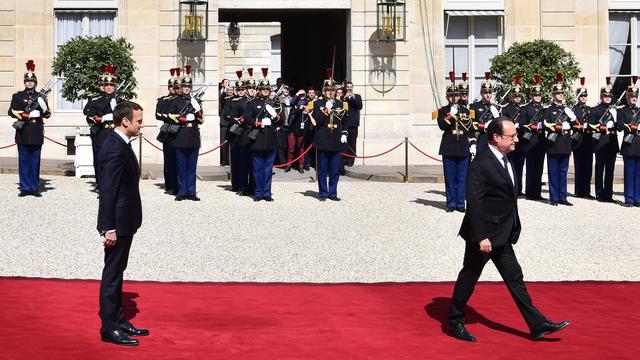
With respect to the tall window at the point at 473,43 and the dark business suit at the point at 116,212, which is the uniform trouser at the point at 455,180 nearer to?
the dark business suit at the point at 116,212

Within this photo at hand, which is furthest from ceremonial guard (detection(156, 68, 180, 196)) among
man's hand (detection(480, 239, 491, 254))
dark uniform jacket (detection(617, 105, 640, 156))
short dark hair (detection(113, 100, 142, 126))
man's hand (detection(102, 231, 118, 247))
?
man's hand (detection(480, 239, 491, 254))

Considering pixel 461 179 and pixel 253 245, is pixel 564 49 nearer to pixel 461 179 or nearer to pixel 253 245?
pixel 461 179

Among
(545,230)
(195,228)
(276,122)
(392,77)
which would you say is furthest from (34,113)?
(392,77)

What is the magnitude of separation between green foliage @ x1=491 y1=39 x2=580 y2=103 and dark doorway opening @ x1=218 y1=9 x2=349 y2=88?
4227 millimetres

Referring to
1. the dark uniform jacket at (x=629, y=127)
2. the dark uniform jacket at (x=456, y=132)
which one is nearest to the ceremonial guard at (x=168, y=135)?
the dark uniform jacket at (x=456, y=132)

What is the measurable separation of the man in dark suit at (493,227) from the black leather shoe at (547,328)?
10 millimetres

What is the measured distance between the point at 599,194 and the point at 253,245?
8267 millimetres

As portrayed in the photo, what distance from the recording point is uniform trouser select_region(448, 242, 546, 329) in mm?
9336

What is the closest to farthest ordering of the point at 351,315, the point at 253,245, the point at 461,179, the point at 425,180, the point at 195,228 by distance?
the point at 351,315 → the point at 253,245 → the point at 195,228 → the point at 461,179 → the point at 425,180

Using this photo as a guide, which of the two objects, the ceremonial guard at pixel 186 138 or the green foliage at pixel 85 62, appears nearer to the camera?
the ceremonial guard at pixel 186 138

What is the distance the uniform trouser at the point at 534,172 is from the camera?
2025cm

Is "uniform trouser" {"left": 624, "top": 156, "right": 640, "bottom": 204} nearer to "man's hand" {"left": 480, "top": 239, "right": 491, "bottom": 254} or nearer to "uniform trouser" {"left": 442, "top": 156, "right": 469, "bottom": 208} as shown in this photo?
"uniform trouser" {"left": 442, "top": 156, "right": 469, "bottom": 208}

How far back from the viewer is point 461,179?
60.3ft

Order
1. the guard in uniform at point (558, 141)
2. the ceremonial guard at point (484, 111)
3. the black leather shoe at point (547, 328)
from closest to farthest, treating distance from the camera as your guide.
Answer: the black leather shoe at point (547, 328) → the ceremonial guard at point (484, 111) → the guard in uniform at point (558, 141)
